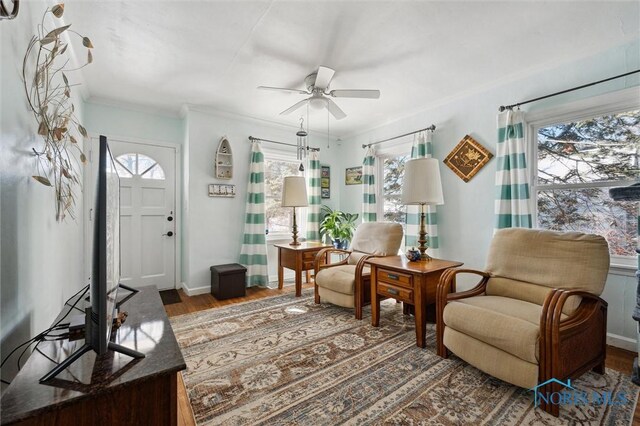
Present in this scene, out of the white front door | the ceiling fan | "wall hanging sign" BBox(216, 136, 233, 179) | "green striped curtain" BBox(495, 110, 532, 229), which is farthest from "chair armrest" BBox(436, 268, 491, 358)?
the white front door

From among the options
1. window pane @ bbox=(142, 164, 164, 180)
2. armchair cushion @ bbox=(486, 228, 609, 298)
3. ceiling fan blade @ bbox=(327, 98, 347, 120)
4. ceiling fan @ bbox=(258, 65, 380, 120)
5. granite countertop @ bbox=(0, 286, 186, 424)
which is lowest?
granite countertop @ bbox=(0, 286, 186, 424)

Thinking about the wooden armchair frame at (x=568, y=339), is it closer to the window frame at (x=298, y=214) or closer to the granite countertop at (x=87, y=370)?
the granite countertop at (x=87, y=370)

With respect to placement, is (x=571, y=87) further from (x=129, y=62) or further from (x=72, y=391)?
(x=129, y=62)

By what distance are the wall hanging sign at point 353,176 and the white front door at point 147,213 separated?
274cm

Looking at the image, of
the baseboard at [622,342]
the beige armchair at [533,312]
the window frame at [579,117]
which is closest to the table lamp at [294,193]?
the beige armchair at [533,312]

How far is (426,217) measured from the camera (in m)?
3.49

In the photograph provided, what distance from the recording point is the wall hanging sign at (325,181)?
495 centimetres

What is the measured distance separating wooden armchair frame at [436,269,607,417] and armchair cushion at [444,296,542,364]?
0.06 metres

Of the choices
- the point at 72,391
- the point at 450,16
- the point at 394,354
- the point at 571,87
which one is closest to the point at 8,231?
the point at 72,391

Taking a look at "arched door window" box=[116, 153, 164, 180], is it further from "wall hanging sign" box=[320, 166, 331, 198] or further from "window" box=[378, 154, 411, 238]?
"window" box=[378, 154, 411, 238]

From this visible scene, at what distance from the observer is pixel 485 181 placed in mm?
3098

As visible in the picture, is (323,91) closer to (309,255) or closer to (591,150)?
(309,255)

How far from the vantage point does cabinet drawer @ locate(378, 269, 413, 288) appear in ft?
7.63

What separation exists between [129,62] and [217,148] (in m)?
1.41
